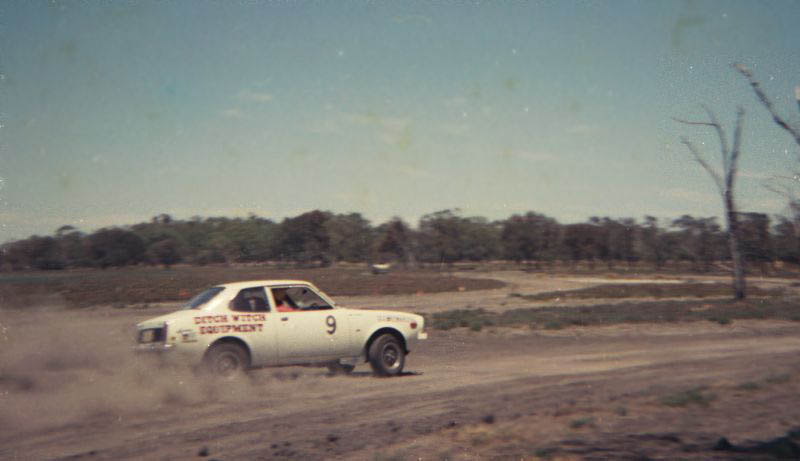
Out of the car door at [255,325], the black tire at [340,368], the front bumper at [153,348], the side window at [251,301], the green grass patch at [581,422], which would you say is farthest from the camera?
the black tire at [340,368]

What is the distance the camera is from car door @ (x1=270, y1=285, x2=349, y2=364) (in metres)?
11.8

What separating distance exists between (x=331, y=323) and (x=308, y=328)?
1.41 feet

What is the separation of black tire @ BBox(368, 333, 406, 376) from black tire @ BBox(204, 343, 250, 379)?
224cm

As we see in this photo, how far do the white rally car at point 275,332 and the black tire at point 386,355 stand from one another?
17 millimetres

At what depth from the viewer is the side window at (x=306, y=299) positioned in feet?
40.4

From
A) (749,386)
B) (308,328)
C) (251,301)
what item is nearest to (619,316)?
(749,386)

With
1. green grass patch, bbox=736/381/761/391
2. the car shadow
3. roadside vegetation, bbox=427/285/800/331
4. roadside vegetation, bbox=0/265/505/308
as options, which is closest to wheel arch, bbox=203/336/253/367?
the car shadow

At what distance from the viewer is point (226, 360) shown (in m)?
11.2

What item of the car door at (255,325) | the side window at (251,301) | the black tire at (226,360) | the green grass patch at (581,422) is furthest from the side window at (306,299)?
the green grass patch at (581,422)

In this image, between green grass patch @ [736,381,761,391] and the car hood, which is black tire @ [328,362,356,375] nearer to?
the car hood

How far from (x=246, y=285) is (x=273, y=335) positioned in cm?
96

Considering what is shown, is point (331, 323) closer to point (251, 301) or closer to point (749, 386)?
point (251, 301)

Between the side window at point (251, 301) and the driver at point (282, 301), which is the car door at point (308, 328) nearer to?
the driver at point (282, 301)

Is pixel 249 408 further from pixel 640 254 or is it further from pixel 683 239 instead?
pixel 640 254
